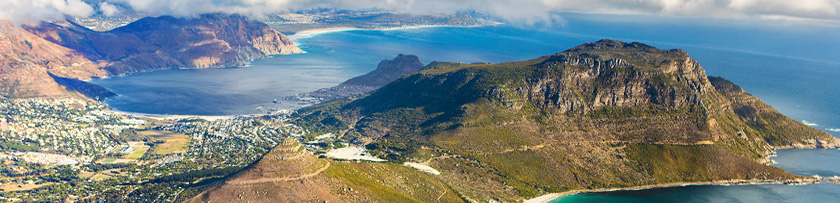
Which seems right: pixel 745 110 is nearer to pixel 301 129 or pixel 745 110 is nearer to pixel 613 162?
pixel 613 162

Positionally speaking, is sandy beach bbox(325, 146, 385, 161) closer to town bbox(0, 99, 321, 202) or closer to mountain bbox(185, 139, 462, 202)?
town bbox(0, 99, 321, 202)

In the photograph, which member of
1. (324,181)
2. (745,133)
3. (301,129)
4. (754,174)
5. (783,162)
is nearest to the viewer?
(324,181)

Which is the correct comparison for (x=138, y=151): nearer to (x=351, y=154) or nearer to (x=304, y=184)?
(x=351, y=154)

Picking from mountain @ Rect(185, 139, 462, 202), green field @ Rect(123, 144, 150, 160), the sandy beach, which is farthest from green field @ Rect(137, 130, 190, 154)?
mountain @ Rect(185, 139, 462, 202)

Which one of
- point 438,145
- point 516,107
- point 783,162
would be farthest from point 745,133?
point 438,145

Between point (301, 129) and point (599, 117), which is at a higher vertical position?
point (599, 117)

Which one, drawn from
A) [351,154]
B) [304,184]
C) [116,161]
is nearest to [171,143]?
[116,161]

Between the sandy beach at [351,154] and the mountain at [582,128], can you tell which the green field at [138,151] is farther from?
the sandy beach at [351,154]
